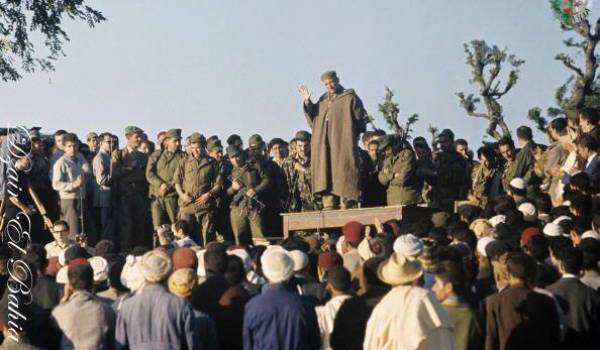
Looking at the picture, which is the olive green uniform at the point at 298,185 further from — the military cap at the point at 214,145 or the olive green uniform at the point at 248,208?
the military cap at the point at 214,145

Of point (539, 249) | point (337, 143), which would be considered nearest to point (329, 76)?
point (337, 143)

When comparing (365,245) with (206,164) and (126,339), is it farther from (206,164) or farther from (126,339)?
(206,164)

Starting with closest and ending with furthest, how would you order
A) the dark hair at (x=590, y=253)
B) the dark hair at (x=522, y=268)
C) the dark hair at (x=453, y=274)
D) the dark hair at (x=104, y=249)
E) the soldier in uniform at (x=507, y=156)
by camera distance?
the dark hair at (x=453, y=274)
the dark hair at (x=522, y=268)
the dark hair at (x=590, y=253)
the dark hair at (x=104, y=249)
the soldier in uniform at (x=507, y=156)

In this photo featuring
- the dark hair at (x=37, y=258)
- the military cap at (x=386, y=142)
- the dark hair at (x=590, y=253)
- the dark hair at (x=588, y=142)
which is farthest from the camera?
the military cap at (x=386, y=142)

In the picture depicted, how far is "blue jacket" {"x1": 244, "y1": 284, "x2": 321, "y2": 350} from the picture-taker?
10.9 meters

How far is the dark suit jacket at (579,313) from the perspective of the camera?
442 inches

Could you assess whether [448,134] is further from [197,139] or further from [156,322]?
[156,322]

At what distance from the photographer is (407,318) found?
384 inches

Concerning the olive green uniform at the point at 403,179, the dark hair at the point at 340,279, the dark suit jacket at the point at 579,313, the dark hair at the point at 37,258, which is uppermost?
the olive green uniform at the point at 403,179

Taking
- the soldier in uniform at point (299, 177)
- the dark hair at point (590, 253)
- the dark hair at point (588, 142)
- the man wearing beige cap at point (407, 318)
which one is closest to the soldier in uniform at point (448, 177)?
the soldier in uniform at point (299, 177)

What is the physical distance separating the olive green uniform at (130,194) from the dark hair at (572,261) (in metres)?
11.7

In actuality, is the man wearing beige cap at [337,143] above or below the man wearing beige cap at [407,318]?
above

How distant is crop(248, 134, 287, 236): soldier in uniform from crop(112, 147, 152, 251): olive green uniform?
6.36 ft

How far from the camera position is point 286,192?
2216 centimetres
